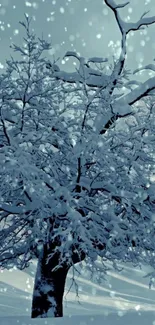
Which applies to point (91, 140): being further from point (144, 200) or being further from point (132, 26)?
point (132, 26)

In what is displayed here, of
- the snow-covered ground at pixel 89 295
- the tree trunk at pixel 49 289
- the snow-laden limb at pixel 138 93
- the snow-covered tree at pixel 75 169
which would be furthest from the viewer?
the snow-covered ground at pixel 89 295

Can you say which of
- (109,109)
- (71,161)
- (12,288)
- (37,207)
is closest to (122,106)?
(109,109)

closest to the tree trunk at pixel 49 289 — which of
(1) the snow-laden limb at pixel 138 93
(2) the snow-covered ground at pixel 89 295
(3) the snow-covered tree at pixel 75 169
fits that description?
(3) the snow-covered tree at pixel 75 169

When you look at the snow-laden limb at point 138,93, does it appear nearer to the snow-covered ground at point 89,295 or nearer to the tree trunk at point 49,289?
the tree trunk at point 49,289

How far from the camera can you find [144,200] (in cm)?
1058

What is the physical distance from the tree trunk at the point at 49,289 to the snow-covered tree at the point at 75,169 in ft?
0.07

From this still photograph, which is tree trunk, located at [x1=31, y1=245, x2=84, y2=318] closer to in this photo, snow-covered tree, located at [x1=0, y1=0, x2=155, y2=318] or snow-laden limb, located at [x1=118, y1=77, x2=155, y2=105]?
snow-covered tree, located at [x1=0, y1=0, x2=155, y2=318]

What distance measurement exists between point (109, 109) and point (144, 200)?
83.5 inches

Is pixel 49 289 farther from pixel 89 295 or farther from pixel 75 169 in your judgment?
pixel 89 295

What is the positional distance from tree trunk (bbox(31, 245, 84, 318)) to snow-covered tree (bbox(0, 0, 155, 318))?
0.07 feet

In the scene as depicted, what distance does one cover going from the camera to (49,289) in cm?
1159

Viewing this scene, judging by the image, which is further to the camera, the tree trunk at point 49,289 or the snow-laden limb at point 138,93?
the snow-laden limb at point 138,93

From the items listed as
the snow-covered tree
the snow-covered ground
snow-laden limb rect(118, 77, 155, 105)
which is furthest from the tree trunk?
the snow-covered ground

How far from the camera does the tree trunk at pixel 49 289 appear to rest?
1152 centimetres
